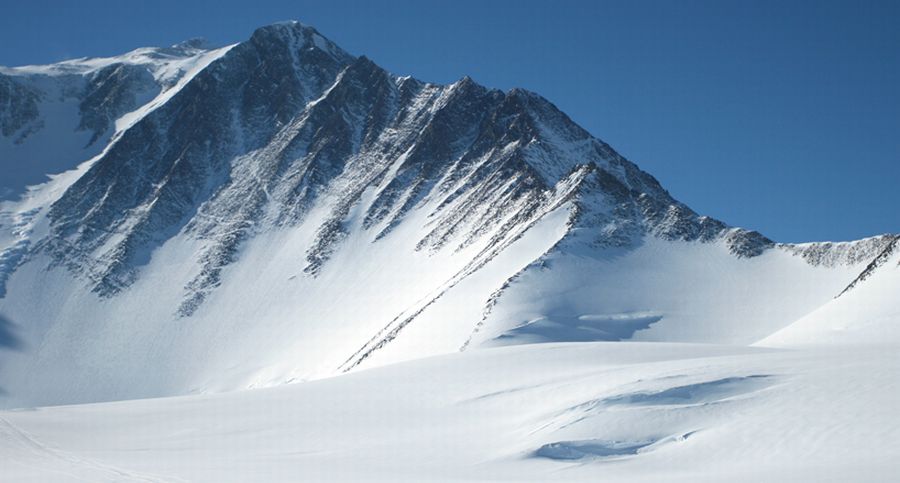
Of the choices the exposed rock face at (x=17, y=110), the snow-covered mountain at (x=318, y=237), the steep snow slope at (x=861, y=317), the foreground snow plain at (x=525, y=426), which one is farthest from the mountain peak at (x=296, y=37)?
the foreground snow plain at (x=525, y=426)

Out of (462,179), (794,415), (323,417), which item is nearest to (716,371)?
(794,415)

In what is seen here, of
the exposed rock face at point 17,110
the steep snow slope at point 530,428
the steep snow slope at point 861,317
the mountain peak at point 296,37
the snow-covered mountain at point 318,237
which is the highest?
the mountain peak at point 296,37

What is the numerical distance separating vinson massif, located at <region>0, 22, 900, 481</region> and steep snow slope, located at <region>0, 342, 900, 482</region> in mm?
150

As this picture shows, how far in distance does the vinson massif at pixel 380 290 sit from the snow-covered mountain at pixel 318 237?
41cm

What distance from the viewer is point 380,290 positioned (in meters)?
94.8

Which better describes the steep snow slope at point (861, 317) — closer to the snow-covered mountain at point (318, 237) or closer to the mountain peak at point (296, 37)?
the snow-covered mountain at point (318, 237)

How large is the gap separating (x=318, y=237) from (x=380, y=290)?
22624 mm

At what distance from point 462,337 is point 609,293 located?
45.0ft

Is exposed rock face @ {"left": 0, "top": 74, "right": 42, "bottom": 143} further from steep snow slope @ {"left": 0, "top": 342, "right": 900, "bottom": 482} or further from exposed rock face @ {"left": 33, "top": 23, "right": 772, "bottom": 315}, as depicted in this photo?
steep snow slope @ {"left": 0, "top": 342, "right": 900, "bottom": 482}

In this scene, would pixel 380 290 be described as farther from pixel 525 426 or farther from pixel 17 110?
pixel 17 110

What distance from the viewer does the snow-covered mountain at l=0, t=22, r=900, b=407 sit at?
2657 inches

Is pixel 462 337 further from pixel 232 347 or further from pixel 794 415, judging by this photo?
pixel 232 347

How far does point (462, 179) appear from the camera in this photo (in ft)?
373

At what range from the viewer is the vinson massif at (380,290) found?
24469 mm
